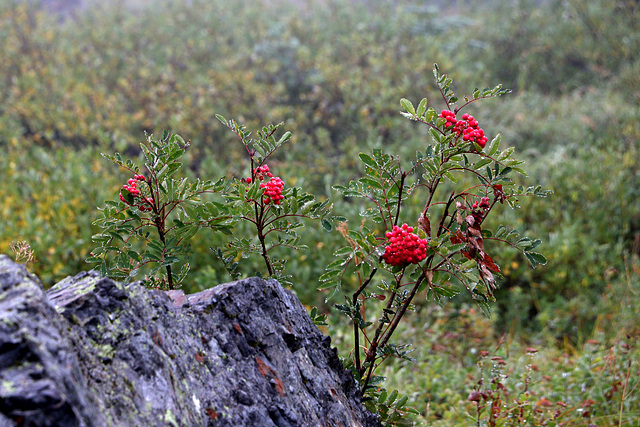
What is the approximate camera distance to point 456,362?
432 cm

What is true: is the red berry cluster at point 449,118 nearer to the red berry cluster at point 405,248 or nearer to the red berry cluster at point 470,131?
the red berry cluster at point 470,131

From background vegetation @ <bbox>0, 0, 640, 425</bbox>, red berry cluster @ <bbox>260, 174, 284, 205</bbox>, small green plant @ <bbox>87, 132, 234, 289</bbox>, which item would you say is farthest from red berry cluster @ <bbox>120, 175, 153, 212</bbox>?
background vegetation @ <bbox>0, 0, 640, 425</bbox>

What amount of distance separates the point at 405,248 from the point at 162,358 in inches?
36.7

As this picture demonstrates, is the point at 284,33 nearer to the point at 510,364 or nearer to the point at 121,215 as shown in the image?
the point at 510,364

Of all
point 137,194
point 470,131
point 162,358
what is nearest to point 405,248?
point 470,131

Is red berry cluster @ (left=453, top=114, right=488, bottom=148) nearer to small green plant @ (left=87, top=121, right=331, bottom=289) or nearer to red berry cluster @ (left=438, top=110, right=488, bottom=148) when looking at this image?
red berry cluster @ (left=438, top=110, right=488, bottom=148)

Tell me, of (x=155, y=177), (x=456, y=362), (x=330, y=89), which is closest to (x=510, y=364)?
(x=456, y=362)

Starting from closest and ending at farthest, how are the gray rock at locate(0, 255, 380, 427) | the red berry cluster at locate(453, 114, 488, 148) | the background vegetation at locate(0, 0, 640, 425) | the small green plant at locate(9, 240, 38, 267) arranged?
the gray rock at locate(0, 255, 380, 427) → the small green plant at locate(9, 240, 38, 267) → the red berry cluster at locate(453, 114, 488, 148) → the background vegetation at locate(0, 0, 640, 425)

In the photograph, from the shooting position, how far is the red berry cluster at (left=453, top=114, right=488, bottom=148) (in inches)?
78.3

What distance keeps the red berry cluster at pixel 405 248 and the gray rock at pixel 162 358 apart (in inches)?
19.8

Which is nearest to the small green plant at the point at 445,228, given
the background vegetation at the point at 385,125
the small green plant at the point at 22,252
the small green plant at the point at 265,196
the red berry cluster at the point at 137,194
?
the small green plant at the point at 265,196

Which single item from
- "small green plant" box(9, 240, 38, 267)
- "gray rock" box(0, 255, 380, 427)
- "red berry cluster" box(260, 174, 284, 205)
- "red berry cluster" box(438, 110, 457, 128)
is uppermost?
"red berry cluster" box(438, 110, 457, 128)

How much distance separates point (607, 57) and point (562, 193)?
5.43 m

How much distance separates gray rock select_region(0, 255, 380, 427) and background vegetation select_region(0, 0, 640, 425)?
157 centimetres
